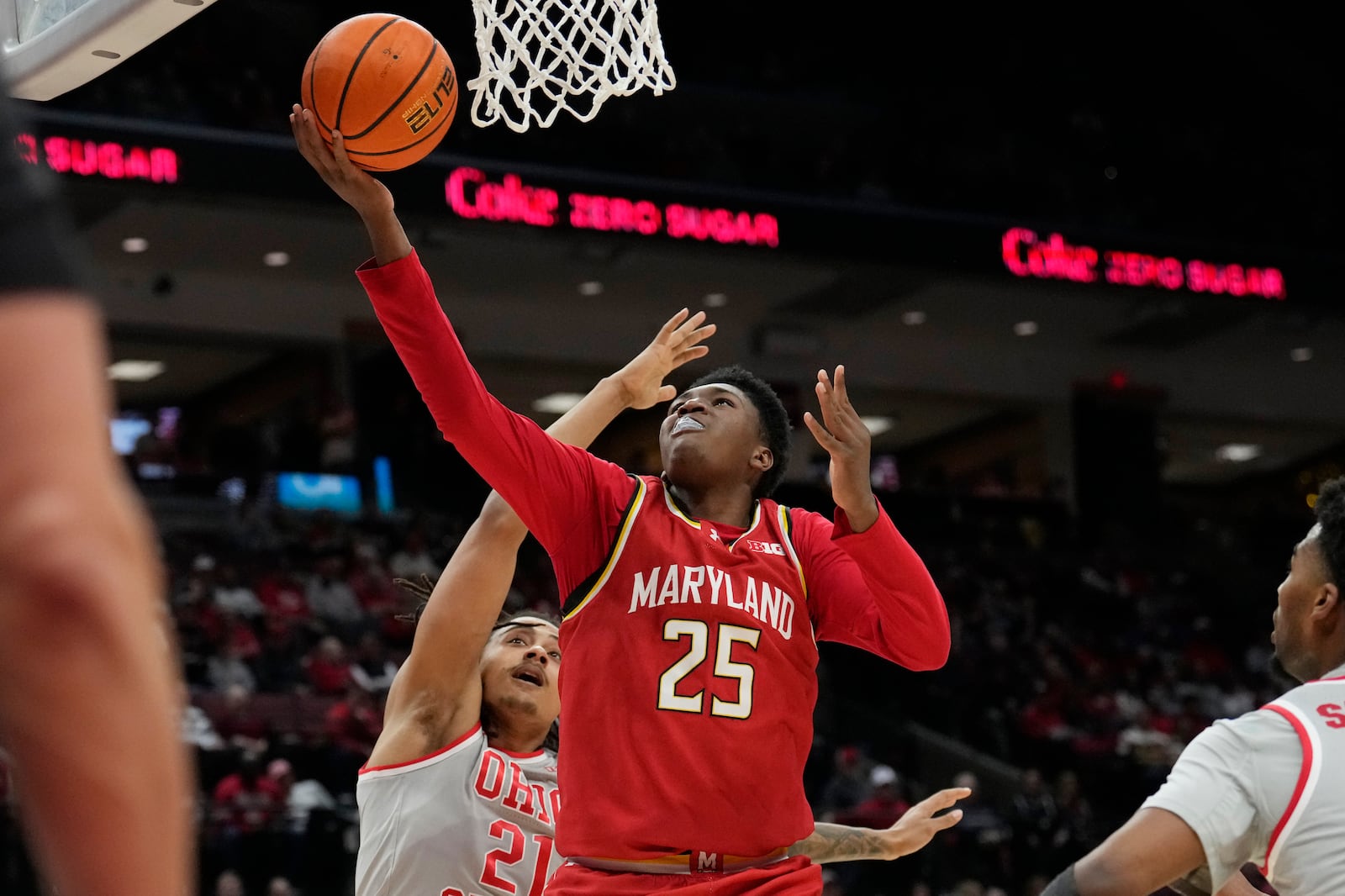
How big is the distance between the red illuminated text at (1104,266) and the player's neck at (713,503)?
11961mm

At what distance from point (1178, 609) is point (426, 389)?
1625 cm

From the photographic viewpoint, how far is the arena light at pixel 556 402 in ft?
65.1

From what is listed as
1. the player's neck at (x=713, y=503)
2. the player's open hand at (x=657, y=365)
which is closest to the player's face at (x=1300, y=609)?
the player's neck at (x=713, y=503)

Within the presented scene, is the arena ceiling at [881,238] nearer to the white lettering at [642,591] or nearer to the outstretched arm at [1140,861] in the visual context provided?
the white lettering at [642,591]

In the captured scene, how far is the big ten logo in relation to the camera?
341cm

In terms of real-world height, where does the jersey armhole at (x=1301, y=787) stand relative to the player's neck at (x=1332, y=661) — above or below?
below

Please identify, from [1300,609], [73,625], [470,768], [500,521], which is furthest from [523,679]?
[73,625]

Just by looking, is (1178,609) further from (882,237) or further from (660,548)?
(660,548)

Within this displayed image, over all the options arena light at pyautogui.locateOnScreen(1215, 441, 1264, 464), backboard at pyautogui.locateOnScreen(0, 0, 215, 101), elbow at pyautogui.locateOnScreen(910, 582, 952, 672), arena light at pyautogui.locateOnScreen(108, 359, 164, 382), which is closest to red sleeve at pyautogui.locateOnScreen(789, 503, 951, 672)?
elbow at pyautogui.locateOnScreen(910, 582, 952, 672)

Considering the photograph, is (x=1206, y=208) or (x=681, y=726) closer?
(x=681, y=726)

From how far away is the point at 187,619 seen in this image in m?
11.9

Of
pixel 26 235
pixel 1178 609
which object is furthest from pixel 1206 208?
pixel 26 235

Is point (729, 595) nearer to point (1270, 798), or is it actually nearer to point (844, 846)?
point (844, 846)

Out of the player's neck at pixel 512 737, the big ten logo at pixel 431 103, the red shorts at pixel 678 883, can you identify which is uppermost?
the big ten logo at pixel 431 103
